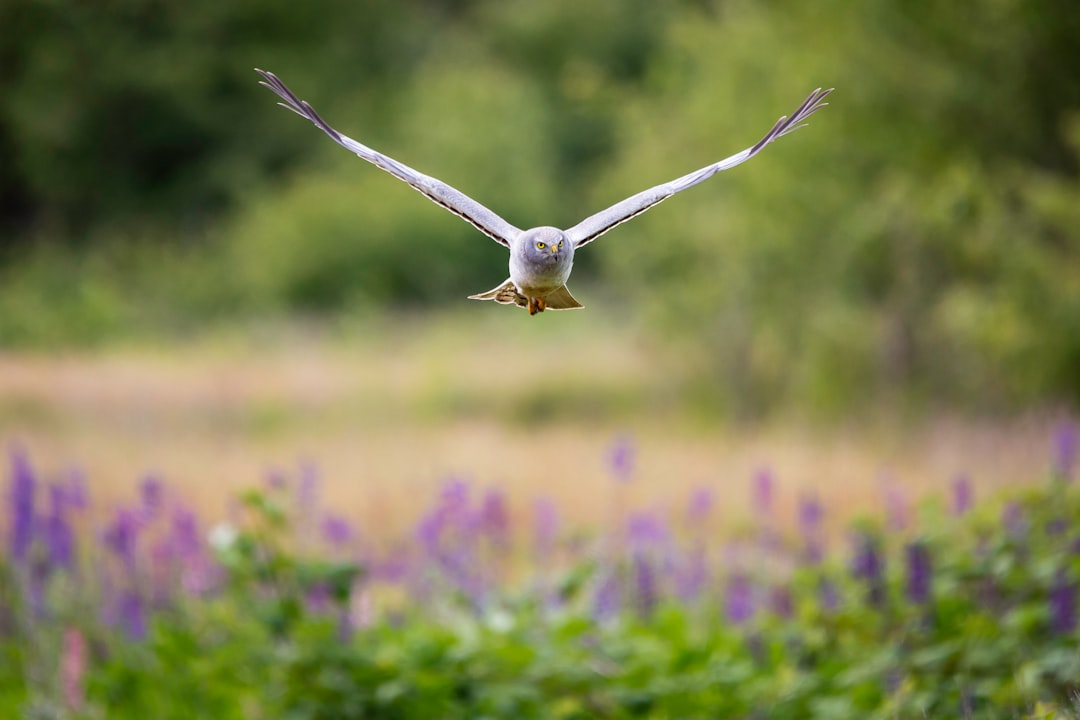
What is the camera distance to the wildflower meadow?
335 centimetres

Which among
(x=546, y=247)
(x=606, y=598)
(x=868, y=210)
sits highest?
(x=868, y=210)

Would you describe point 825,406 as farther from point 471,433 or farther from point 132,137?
point 132,137

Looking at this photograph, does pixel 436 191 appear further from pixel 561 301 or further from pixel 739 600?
pixel 739 600

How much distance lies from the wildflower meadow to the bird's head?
167cm

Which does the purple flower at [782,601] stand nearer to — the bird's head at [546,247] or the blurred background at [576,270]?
the blurred background at [576,270]

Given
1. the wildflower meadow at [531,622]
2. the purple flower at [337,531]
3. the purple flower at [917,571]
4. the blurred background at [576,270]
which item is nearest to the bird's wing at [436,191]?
the wildflower meadow at [531,622]

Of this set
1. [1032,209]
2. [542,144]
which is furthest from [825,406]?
[542,144]

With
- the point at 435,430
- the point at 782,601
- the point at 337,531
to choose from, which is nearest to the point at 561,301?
the point at 337,531

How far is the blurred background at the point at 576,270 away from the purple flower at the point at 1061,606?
4.88 ft

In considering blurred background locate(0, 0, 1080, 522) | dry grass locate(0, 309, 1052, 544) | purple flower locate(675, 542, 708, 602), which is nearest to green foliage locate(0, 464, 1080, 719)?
purple flower locate(675, 542, 708, 602)

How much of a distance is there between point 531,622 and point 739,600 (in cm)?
104

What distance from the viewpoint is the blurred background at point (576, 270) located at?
376 inches

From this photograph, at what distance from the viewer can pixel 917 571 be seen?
3438 millimetres

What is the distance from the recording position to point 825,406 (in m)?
12.8
